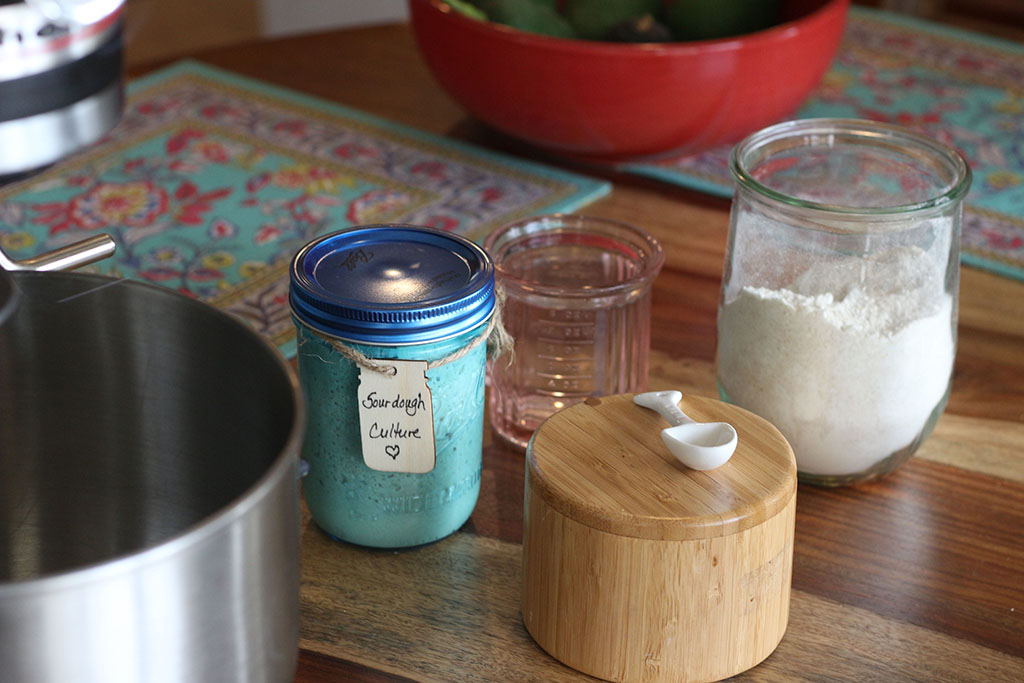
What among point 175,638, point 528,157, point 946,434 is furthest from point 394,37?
point 175,638

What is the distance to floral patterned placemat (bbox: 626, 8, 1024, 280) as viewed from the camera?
3.54 ft

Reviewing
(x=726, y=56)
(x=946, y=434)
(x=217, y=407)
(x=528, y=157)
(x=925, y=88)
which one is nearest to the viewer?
(x=217, y=407)

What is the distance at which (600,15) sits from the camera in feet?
3.66

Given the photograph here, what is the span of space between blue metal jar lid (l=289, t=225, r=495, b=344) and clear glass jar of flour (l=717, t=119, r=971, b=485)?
0.18 m

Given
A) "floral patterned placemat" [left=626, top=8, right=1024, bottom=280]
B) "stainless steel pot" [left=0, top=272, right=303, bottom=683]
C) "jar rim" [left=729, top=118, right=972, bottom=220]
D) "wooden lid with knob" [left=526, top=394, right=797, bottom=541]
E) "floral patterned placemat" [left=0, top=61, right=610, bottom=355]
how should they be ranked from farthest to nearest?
"floral patterned placemat" [left=626, top=8, right=1024, bottom=280], "floral patterned placemat" [left=0, top=61, right=610, bottom=355], "jar rim" [left=729, top=118, right=972, bottom=220], "wooden lid with knob" [left=526, top=394, right=797, bottom=541], "stainless steel pot" [left=0, top=272, right=303, bottom=683]

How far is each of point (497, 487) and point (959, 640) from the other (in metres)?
0.28

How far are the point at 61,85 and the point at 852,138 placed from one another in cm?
50

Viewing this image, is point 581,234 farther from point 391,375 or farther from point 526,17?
point 526,17

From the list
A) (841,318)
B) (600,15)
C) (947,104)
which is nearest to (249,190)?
(600,15)

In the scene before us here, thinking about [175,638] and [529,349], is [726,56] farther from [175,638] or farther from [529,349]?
[175,638]

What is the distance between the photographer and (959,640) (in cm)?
63

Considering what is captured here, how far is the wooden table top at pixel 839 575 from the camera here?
613 mm

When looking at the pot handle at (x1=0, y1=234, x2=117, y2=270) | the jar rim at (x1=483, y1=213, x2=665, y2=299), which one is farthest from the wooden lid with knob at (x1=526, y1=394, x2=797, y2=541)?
the pot handle at (x1=0, y1=234, x2=117, y2=270)

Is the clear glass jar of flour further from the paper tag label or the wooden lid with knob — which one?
the paper tag label
